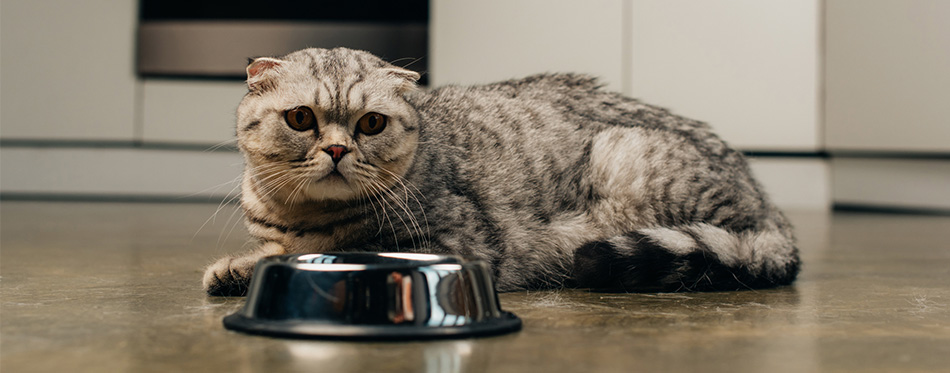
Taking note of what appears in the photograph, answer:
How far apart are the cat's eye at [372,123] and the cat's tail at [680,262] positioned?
362mm

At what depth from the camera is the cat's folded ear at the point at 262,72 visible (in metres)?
1.31

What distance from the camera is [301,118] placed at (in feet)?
4.13

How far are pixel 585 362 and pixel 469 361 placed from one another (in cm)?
11

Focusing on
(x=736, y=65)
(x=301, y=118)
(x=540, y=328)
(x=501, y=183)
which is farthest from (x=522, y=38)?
(x=540, y=328)

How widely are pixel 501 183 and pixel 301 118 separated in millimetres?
433

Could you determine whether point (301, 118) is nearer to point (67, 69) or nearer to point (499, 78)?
point (499, 78)

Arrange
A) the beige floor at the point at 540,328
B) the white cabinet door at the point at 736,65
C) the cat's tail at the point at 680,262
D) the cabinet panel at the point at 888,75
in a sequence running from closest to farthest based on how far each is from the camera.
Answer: the beige floor at the point at 540,328 → the cat's tail at the point at 680,262 → the cabinet panel at the point at 888,75 → the white cabinet door at the point at 736,65

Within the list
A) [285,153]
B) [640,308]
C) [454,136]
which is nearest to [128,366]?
[285,153]

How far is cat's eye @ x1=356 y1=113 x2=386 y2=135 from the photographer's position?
128 cm

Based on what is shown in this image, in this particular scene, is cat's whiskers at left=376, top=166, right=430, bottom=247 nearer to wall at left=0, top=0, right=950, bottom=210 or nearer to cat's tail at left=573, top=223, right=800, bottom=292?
cat's tail at left=573, top=223, right=800, bottom=292

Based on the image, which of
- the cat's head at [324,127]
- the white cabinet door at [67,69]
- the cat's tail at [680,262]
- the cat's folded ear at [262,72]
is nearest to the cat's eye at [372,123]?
the cat's head at [324,127]

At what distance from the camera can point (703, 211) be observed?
5.10 feet

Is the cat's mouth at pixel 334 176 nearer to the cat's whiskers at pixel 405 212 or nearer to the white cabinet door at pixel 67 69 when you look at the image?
the cat's whiskers at pixel 405 212

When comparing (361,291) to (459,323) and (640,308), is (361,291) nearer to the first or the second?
(459,323)
